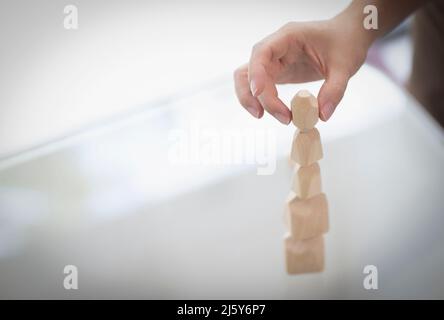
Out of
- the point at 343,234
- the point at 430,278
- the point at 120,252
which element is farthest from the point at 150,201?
the point at 430,278

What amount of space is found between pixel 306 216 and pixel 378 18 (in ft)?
1.08

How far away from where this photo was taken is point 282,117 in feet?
2.91

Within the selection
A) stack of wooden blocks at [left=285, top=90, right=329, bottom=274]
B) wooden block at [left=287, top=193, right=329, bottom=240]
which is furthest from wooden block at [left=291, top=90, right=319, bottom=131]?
wooden block at [left=287, top=193, right=329, bottom=240]

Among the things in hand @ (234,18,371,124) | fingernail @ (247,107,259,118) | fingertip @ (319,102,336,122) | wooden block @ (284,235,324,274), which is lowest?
wooden block @ (284,235,324,274)

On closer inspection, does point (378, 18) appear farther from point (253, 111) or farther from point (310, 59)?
point (253, 111)

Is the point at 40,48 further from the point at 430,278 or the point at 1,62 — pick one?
the point at 430,278

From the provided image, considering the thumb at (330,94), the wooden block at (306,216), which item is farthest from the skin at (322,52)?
the wooden block at (306,216)

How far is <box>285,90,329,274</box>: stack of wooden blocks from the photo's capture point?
870 mm

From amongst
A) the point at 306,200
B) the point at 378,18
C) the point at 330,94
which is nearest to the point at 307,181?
the point at 306,200

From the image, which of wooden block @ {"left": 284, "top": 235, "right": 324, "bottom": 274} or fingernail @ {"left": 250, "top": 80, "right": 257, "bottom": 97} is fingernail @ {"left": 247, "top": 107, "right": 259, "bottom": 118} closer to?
fingernail @ {"left": 250, "top": 80, "right": 257, "bottom": 97}

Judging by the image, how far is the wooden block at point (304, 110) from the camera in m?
0.86

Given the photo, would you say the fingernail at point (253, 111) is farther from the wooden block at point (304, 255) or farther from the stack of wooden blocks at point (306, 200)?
the wooden block at point (304, 255)

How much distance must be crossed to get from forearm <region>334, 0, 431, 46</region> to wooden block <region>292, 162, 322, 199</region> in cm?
22

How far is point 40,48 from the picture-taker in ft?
3.11
